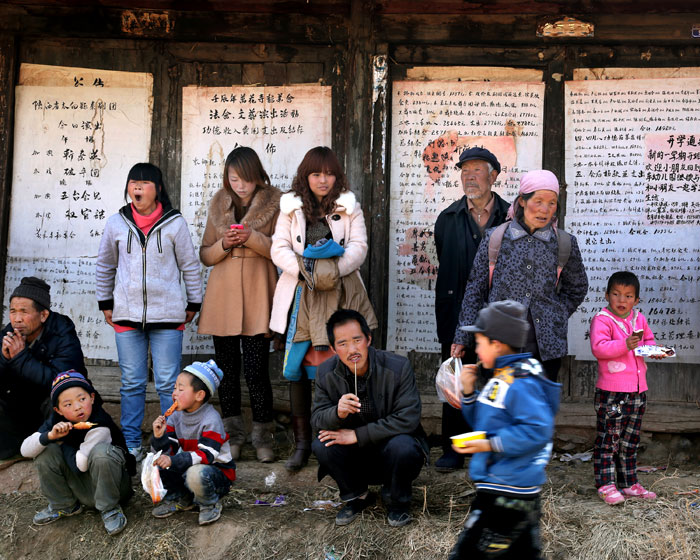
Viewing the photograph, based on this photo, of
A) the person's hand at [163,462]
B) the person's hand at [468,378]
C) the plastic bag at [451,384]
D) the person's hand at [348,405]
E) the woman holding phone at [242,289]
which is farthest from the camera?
the woman holding phone at [242,289]

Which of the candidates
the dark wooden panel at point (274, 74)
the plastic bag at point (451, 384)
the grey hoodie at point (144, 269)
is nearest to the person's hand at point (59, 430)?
the grey hoodie at point (144, 269)

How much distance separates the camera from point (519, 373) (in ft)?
10.5

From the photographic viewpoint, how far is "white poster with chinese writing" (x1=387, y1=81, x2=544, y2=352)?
5.95m

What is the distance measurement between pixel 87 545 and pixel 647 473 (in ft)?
12.2

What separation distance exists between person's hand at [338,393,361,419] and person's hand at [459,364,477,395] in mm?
847

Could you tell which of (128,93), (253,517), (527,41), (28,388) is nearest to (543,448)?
(253,517)

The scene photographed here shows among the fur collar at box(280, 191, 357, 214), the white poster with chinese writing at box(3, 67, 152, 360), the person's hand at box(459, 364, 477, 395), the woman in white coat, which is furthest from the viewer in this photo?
the white poster with chinese writing at box(3, 67, 152, 360)

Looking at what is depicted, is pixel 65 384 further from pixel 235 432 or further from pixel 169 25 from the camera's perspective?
pixel 169 25

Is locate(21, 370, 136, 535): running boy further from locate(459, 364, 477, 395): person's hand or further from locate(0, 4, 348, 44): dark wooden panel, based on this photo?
locate(0, 4, 348, 44): dark wooden panel

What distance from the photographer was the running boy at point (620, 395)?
4.59 meters

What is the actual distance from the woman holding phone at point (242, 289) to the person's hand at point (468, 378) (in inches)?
85.0

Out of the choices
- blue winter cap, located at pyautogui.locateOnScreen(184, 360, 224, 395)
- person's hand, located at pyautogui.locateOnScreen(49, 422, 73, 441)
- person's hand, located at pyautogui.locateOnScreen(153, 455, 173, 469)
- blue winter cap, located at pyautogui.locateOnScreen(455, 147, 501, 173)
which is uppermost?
blue winter cap, located at pyautogui.locateOnScreen(455, 147, 501, 173)

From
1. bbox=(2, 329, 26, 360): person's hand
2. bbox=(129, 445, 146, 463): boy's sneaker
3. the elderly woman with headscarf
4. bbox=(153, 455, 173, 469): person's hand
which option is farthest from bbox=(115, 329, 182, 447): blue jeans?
the elderly woman with headscarf

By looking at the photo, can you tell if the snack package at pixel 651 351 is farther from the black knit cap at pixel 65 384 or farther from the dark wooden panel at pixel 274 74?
the dark wooden panel at pixel 274 74
